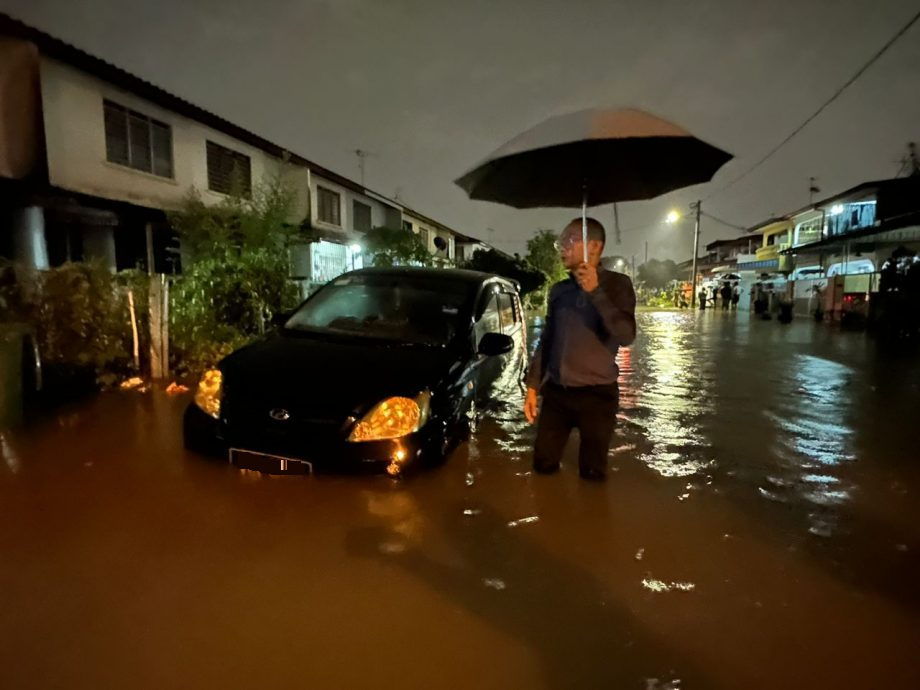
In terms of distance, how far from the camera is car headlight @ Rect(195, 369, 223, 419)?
13.4 ft

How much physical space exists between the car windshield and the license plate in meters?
1.35

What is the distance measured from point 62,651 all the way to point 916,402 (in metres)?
8.78

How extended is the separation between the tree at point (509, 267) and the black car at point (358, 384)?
17.7m

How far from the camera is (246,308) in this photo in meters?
8.96

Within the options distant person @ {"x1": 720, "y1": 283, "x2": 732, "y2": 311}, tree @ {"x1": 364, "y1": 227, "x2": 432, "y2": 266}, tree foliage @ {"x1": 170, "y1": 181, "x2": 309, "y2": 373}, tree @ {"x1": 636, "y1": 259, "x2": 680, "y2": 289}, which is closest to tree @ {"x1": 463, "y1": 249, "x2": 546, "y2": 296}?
tree @ {"x1": 364, "y1": 227, "x2": 432, "y2": 266}

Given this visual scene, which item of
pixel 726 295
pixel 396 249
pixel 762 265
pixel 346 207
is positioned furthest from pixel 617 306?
pixel 762 265

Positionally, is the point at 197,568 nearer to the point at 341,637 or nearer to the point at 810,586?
the point at 341,637

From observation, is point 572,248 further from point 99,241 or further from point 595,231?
point 99,241

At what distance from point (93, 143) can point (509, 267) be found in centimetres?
1677

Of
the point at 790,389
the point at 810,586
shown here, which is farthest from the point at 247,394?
the point at 790,389

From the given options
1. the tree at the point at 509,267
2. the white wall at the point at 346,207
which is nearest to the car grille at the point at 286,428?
the white wall at the point at 346,207

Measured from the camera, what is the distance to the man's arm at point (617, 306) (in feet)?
12.1

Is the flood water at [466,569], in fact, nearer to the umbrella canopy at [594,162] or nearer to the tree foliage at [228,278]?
the umbrella canopy at [594,162]

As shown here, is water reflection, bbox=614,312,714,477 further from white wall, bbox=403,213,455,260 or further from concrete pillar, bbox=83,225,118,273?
white wall, bbox=403,213,455,260
